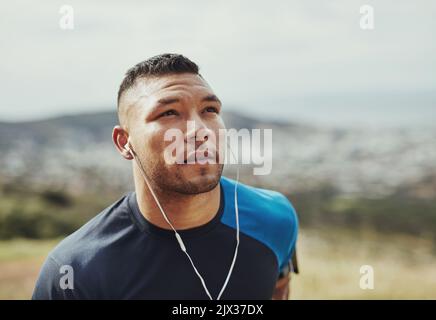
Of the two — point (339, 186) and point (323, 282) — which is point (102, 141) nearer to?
point (339, 186)

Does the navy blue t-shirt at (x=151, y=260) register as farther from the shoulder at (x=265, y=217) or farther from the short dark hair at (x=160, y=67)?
the short dark hair at (x=160, y=67)

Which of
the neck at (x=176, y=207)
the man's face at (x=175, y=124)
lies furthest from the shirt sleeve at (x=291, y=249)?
the man's face at (x=175, y=124)

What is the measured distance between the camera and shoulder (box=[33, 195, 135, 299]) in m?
2.08

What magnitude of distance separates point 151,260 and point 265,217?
59 cm

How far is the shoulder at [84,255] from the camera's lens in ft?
6.82

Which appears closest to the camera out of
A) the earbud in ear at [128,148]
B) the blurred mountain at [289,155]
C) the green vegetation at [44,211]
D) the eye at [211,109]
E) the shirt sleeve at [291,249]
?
the eye at [211,109]

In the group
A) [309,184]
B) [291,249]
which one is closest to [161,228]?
[291,249]

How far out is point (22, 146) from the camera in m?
18.9

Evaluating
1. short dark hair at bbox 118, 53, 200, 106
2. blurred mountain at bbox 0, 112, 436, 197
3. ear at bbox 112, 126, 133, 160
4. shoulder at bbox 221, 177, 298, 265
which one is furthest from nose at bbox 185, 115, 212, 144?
blurred mountain at bbox 0, 112, 436, 197

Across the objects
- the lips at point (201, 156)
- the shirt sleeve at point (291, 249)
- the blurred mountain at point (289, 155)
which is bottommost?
the blurred mountain at point (289, 155)

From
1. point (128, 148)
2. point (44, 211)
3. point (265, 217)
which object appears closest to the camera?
point (128, 148)

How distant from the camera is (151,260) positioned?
210cm

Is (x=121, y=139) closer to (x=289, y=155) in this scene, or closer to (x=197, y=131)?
(x=197, y=131)
